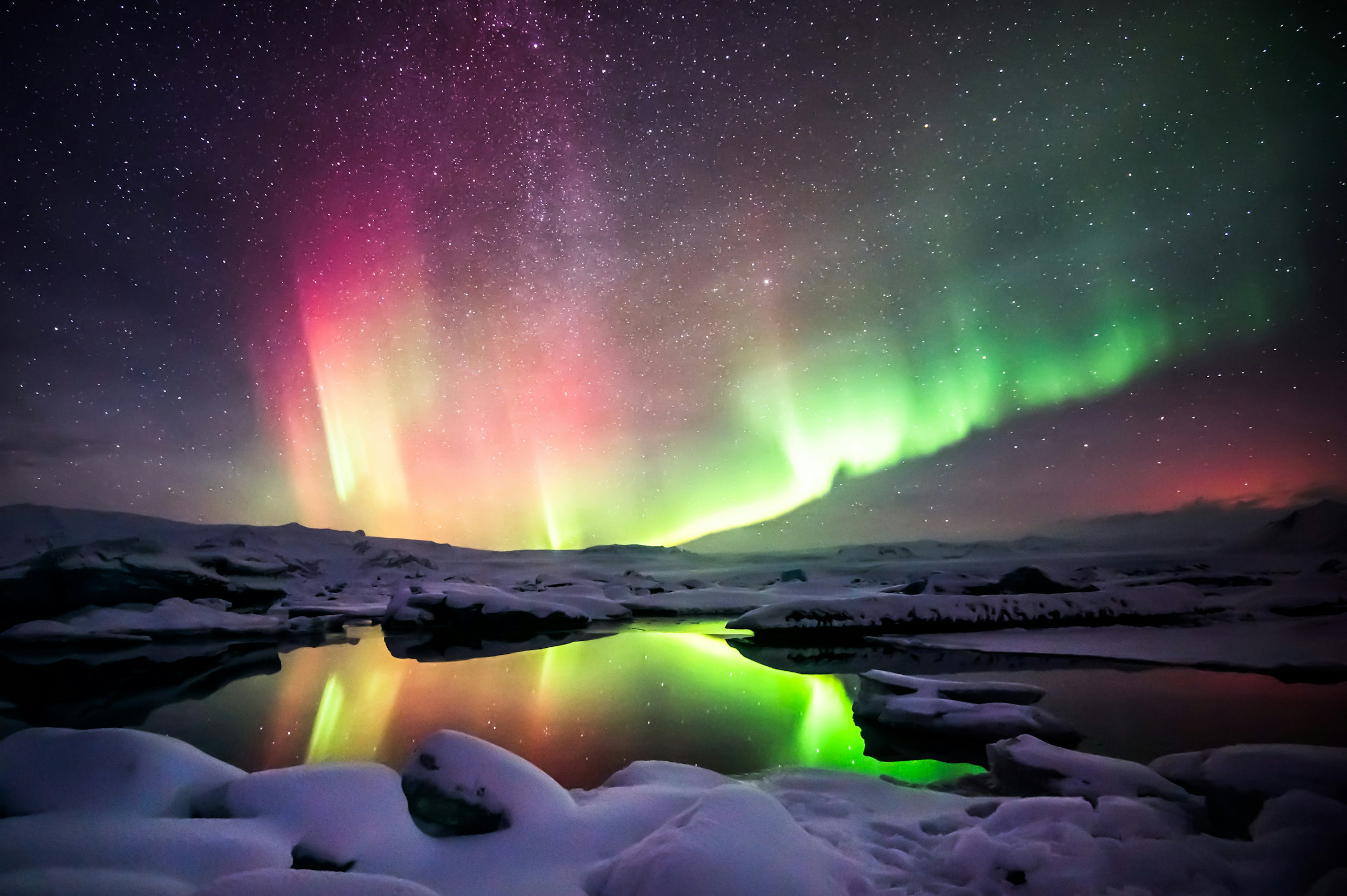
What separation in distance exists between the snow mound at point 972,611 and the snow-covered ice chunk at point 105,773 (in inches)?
528

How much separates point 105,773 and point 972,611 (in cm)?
1687

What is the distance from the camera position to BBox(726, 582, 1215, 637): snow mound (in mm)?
15234

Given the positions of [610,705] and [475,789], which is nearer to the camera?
[475,789]

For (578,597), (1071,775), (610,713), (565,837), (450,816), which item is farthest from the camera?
(578,597)

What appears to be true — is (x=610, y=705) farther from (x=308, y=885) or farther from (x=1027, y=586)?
(x=1027, y=586)

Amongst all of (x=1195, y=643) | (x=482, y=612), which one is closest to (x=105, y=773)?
(x=1195, y=643)

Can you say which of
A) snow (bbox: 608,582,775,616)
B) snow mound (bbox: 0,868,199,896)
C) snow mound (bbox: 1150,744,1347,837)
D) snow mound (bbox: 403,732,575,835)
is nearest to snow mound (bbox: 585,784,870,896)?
snow mound (bbox: 403,732,575,835)

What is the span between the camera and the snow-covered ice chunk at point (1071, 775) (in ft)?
12.2

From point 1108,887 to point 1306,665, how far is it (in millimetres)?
9611

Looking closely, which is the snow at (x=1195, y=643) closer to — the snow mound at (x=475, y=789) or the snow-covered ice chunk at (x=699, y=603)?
the snow-covered ice chunk at (x=699, y=603)

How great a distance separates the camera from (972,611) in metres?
15.8

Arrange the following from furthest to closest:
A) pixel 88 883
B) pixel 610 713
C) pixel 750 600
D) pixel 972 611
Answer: pixel 750 600
pixel 972 611
pixel 610 713
pixel 88 883

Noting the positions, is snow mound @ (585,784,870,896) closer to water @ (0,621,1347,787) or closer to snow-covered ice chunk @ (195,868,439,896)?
snow-covered ice chunk @ (195,868,439,896)

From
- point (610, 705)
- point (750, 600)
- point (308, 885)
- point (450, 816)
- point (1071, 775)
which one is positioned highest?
point (308, 885)
